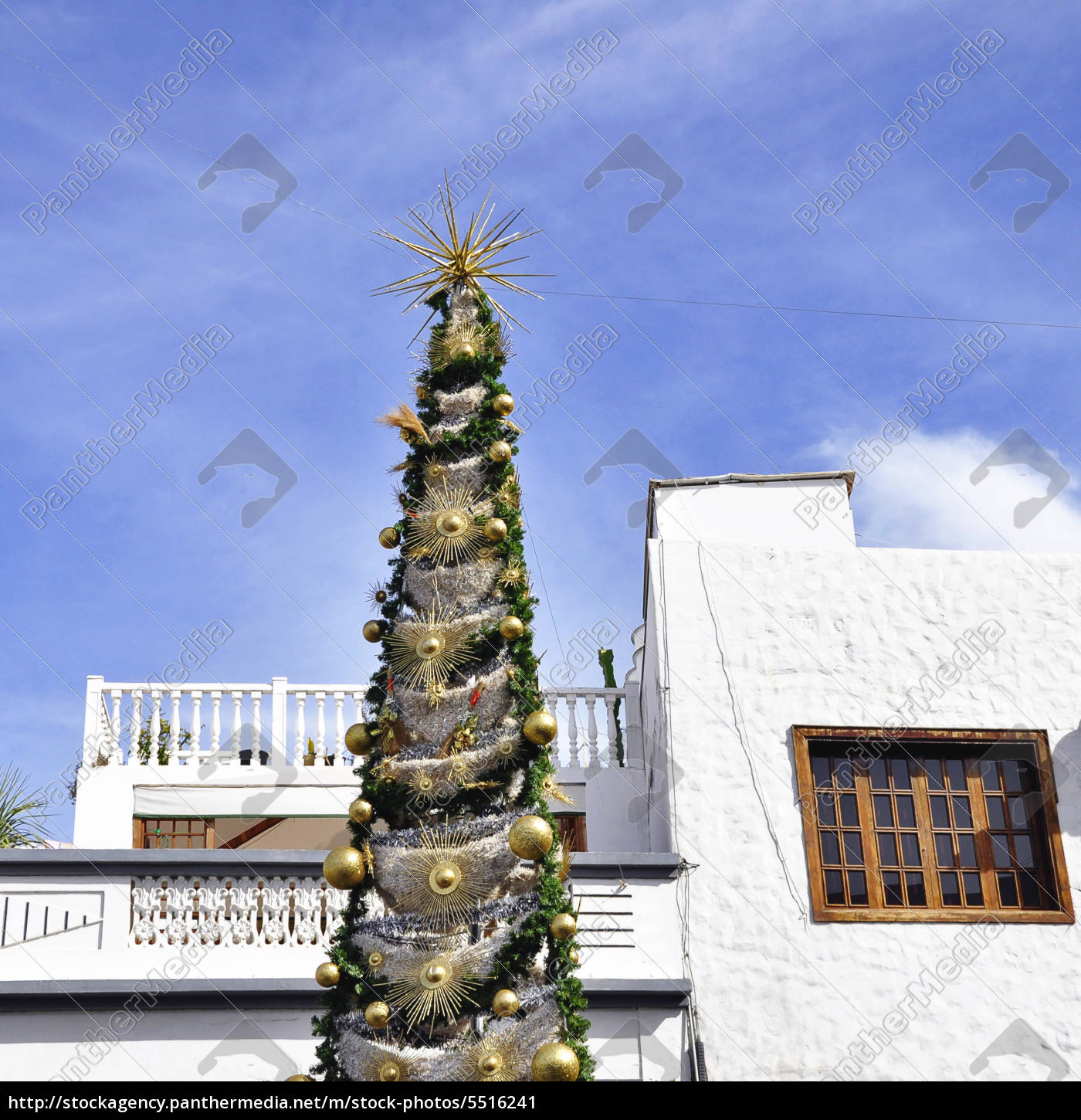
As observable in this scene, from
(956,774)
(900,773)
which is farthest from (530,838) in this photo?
(956,774)

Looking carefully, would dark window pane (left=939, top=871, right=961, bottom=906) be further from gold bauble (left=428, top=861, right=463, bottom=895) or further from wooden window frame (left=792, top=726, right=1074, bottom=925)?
gold bauble (left=428, top=861, right=463, bottom=895)

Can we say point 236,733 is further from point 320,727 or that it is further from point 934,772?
point 934,772

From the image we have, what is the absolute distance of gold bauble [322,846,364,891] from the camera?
6.19 metres

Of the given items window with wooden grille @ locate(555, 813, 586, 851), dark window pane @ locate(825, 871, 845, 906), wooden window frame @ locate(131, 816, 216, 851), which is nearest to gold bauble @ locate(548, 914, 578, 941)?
dark window pane @ locate(825, 871, 845, 906)

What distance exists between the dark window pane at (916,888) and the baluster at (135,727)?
7886mm

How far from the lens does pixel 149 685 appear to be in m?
13.2

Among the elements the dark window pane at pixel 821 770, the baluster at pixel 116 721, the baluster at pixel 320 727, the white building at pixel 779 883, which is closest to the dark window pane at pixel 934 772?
the white building at pixel 779 883

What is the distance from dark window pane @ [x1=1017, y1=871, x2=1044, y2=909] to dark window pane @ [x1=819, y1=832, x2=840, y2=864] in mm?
1485

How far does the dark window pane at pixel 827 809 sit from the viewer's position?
386 inches

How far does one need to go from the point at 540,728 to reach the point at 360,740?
1.00 metres

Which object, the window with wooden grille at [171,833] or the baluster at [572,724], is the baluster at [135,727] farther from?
the baluster at [572,724]

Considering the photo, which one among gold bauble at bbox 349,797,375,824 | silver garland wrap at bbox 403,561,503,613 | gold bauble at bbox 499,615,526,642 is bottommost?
gold bauble at bbox 349,797,375,824
